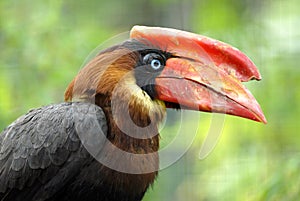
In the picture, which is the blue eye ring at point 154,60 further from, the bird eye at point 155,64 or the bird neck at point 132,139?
the bird neck at point 132,139

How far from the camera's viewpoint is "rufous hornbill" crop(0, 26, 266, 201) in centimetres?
404

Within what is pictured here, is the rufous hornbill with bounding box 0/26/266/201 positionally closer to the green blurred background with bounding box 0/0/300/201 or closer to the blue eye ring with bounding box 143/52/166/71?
the blue eye ring with bounding box 143/52/166/71

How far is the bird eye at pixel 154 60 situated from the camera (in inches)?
164

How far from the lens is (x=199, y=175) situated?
260 inches

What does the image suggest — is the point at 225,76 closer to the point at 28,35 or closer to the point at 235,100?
the point at 235,100

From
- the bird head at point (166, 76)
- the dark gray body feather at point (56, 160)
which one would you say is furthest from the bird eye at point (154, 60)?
the dark gray body feather at point (56, 160)

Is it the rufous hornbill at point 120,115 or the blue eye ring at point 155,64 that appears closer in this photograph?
the rufous hornbill at point 120,115

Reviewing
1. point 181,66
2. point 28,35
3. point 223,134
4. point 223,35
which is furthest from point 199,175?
point 181,66

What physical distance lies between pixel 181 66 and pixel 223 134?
2.22 m

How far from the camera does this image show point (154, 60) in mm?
4184

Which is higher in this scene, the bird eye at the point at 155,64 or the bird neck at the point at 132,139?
the bird eye at the point at 155,64

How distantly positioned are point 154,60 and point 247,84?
2.08 m

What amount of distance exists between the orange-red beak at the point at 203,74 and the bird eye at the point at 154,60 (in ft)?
0.11

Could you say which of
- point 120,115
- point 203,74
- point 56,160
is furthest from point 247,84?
point 56,160
